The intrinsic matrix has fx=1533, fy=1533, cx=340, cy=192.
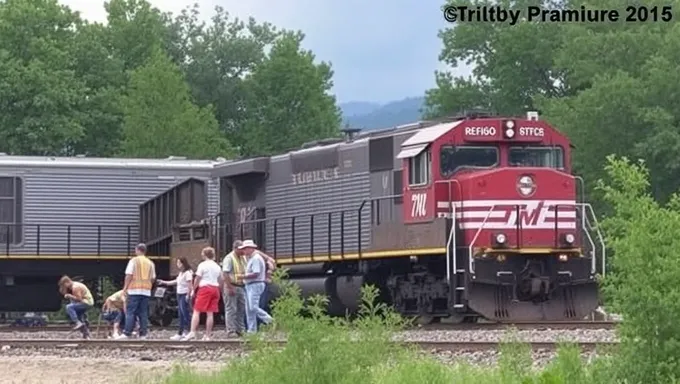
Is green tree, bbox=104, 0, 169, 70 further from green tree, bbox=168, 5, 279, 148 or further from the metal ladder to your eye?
the metal ladder

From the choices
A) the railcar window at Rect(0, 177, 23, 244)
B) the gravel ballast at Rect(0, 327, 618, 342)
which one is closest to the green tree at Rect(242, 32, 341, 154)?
the railcar window at Rect(0, 177, 23, 244)

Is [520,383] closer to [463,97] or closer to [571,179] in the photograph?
[571,179]

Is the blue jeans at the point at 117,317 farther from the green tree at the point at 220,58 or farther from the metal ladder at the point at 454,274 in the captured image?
the green tree at the point at 220,58

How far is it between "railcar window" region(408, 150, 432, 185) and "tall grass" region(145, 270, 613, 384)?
39.2 ft

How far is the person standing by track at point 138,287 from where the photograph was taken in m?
22.7

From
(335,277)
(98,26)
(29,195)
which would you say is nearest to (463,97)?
(98,26)

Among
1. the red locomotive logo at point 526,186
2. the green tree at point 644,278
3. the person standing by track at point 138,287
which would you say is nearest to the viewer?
the green tree at point 644,278

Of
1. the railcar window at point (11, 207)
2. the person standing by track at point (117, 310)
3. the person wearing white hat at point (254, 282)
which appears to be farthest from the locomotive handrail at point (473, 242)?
the railcar window at point (11, 207)

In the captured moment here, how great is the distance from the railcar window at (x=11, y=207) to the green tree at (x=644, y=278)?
24999 mm

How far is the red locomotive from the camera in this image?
23297mm

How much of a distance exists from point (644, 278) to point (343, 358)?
250 cm

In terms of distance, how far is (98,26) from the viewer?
64.6 meters

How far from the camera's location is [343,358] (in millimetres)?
11234

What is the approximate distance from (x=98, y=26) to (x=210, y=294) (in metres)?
43.8
